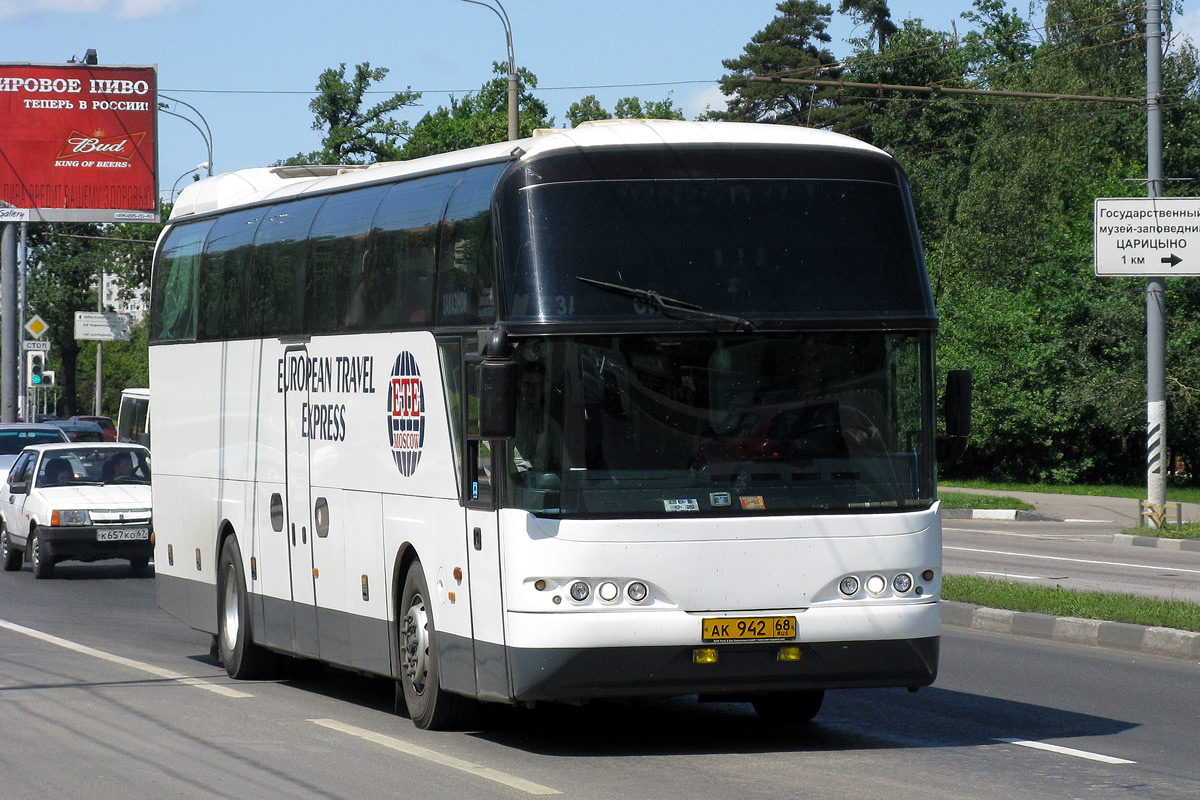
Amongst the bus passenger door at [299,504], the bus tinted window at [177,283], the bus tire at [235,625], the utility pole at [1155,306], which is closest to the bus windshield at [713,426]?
the bus passenger door at [299,504]

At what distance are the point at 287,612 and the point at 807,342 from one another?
4.72m

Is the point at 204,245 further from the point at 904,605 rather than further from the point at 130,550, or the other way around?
the point at 130,550

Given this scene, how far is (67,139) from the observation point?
3809 cm

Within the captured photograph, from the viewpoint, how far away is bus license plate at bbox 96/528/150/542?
22.0m

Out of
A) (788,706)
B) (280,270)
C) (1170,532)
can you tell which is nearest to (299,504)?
(280,270)

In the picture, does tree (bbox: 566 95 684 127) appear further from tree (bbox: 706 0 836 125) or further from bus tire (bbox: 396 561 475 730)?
bus tire (bbox: 396 561 475 730)

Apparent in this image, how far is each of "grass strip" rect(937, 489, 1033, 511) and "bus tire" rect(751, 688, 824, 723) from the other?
23331 millimetres

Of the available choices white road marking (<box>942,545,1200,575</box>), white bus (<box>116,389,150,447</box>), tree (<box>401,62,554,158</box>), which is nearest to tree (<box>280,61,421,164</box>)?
tree (<box>401,62,554,158</box>)

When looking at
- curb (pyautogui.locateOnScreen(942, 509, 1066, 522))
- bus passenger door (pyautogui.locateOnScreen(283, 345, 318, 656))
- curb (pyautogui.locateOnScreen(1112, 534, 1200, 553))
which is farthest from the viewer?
curb (pyautogui.locateOnScreen(942, 509, 1066, 522))

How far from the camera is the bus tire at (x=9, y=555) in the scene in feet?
77.3

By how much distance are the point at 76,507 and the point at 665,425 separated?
1513cm

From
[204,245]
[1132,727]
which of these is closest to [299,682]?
[204,245]

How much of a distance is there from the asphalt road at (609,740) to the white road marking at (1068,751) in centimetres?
2

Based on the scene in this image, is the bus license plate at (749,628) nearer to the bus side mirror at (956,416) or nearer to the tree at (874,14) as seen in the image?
the bus side mirror at (956,416)
